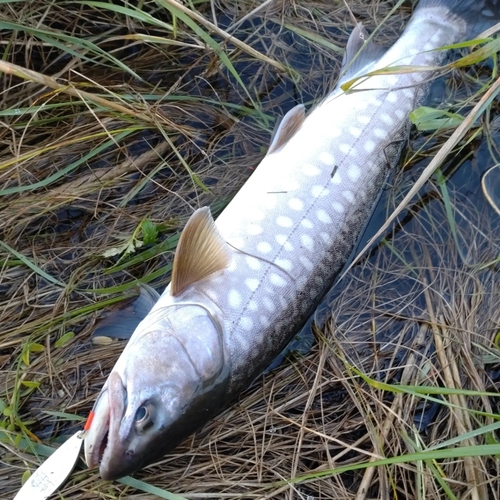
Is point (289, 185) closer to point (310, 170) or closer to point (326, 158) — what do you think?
point (310, 170)

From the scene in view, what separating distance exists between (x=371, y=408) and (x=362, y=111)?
151 cm

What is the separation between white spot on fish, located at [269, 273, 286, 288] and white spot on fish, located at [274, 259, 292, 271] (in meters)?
0.05

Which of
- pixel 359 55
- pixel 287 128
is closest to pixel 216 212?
pixel 287 128

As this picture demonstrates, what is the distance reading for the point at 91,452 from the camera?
2.14 meters

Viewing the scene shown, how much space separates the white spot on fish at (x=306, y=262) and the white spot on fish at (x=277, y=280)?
134mm

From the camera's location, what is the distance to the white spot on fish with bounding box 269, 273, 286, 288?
2.55 meters

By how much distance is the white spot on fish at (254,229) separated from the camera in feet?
8.65

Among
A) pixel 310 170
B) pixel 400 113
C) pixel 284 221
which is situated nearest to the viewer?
pixel 284 221

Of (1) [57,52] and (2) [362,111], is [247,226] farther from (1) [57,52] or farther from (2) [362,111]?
(1) [57,52]

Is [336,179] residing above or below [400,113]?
below

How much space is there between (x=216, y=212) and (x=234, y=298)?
0.79 metres

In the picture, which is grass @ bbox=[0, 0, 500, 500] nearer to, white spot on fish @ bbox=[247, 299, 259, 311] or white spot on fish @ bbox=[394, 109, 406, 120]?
white spot on fish @ bbox=[394, 109, 406, 120]

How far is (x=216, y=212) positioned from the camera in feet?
10.2

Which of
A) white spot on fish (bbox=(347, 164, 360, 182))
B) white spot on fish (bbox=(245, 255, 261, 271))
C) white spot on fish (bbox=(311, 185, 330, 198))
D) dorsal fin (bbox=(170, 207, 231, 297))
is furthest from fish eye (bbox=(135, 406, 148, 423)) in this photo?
white spot on fish (bbox=(347, 164, 360, 182))
